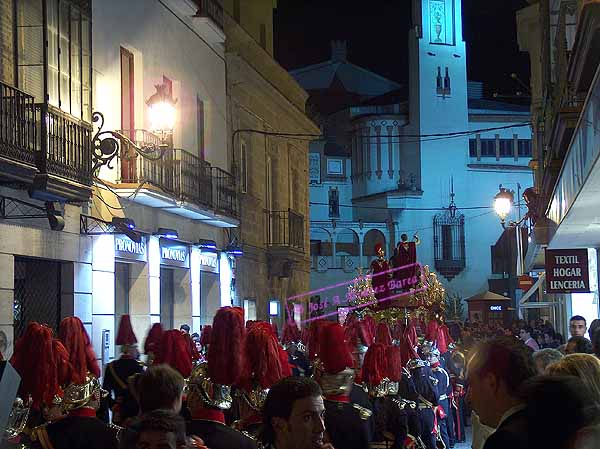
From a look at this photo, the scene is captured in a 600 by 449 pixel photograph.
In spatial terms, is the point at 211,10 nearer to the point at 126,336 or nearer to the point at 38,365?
the point at 126,336

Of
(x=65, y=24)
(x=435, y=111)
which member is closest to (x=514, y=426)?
(x=65, y=24)

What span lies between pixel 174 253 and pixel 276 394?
1763 centimetres

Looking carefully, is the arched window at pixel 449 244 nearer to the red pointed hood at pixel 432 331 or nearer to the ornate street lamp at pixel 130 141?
the red pointed hood at pixel 432 331

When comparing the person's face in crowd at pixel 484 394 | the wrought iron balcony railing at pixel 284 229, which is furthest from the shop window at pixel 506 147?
the person's face in crowd at pixel 484 394

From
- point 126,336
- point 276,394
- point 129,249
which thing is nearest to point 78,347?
point 276,394

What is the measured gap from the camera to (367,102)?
71.4 m

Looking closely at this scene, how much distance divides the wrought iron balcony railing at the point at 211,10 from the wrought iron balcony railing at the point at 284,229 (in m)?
A: 6.72

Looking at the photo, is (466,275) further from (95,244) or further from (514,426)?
(514,426)

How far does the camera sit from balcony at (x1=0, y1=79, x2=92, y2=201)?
45.6 ft

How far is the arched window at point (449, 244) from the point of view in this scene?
66188mm

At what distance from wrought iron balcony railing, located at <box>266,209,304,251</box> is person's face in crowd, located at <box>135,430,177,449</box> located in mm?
26834

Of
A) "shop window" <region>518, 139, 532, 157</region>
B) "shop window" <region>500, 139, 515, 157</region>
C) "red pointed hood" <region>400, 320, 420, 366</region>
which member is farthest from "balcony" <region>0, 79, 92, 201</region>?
"shop window" <region>518, 139, 532, 157</region>

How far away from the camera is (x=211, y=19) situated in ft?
80.7

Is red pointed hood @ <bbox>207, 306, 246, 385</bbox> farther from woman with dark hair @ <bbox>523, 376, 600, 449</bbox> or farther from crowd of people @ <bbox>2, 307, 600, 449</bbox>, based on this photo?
woman with dark hair @ <bbox>523, 376, 600, 449</bbox>
